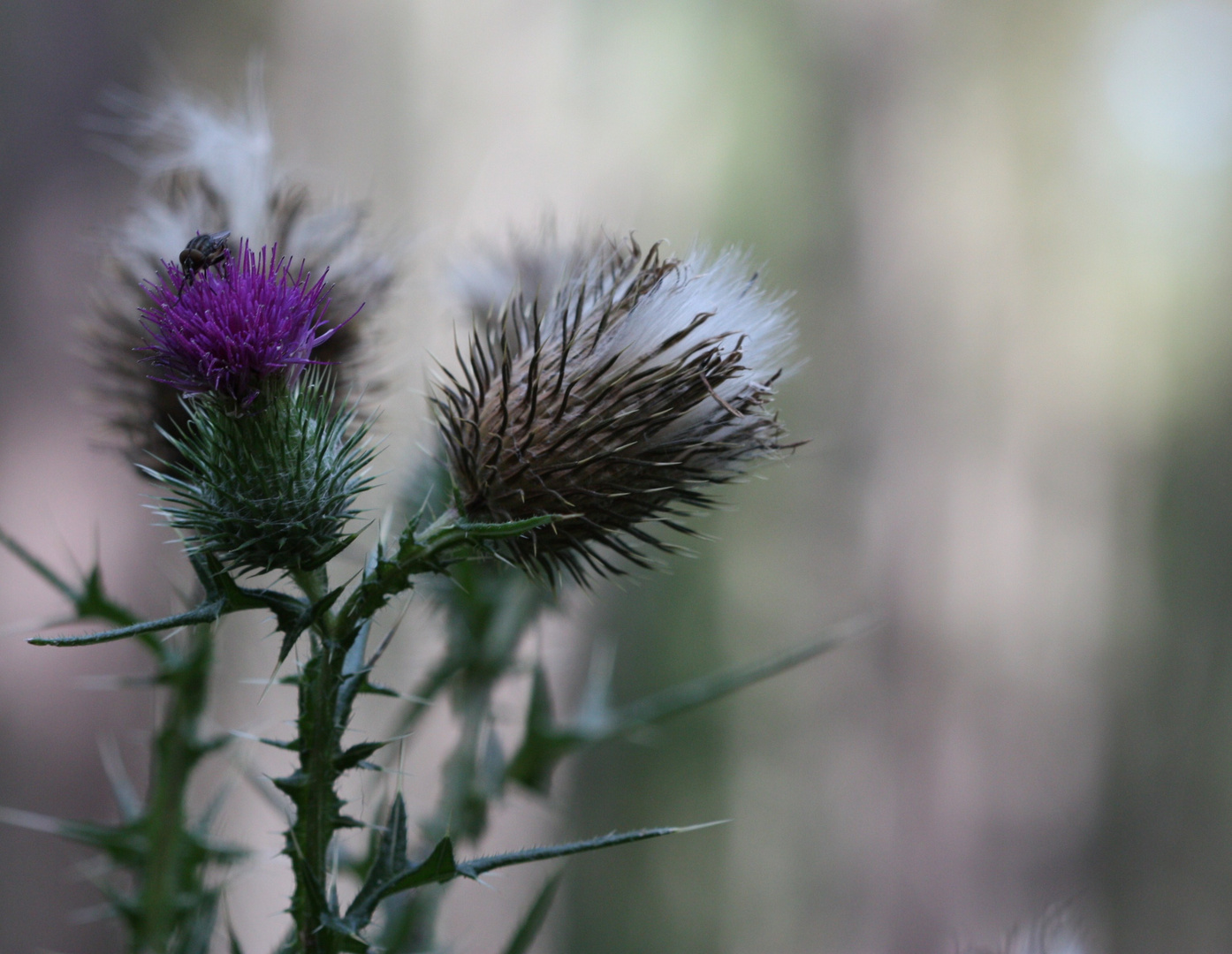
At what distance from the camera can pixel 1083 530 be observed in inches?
133

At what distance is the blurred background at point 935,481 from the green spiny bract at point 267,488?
2117 mm

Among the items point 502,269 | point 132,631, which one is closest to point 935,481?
point 502,269

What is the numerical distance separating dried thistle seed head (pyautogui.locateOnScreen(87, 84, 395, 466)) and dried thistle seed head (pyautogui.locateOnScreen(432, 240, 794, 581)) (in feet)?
0.86

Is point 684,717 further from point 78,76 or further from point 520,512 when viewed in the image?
point 520,512

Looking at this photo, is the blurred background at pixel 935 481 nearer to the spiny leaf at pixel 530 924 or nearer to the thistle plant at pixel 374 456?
the spiny leaf at pixel 530 924

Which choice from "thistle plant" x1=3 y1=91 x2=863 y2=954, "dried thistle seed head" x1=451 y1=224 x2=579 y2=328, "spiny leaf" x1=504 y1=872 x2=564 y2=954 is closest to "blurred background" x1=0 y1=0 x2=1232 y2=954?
"dried thistle seed head" x1=451 y1=224 x2=579 y2=328

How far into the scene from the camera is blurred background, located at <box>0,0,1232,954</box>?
10.0ft

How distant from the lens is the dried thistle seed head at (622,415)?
0.64 meters

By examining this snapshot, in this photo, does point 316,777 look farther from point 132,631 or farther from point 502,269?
point 502,269

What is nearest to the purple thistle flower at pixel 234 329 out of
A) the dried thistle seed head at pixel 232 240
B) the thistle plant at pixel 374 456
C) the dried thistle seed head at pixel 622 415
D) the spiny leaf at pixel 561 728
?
the thistle plant at pixel 374 456

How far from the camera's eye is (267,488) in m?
0.59

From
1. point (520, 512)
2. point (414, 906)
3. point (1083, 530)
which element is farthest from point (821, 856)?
point (520, 512)

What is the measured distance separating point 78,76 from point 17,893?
1.61 metres

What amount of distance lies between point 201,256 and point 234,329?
88 mm
